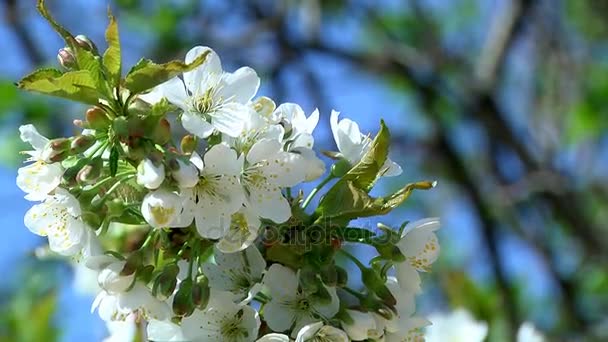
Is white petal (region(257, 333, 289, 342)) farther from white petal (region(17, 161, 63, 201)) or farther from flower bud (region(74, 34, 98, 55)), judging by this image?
flower bud (region(74, 34, 98, 55))

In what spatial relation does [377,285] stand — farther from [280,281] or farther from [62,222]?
[62,222]

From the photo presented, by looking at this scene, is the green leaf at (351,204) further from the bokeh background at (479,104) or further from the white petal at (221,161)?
the bokeh background at (479,104)

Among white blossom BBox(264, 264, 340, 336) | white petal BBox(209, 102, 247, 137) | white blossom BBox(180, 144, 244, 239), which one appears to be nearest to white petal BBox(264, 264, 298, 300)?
white blossom BBox(264, 264, 340, 336)

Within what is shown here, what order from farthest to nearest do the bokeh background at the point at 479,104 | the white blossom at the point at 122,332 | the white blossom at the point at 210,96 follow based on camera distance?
the bokeh background at the point at 479,104 → the white blossom at the point at 122,332 → the white blossom at the point at 210,96

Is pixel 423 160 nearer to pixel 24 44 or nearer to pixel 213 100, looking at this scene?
pixel 24 44

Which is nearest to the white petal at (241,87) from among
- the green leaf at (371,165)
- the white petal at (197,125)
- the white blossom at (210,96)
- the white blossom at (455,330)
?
the white blossom at (210,96)

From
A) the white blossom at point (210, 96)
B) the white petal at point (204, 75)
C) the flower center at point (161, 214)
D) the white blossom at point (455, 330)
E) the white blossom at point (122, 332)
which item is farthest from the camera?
the white blossom at point (455, 330)
